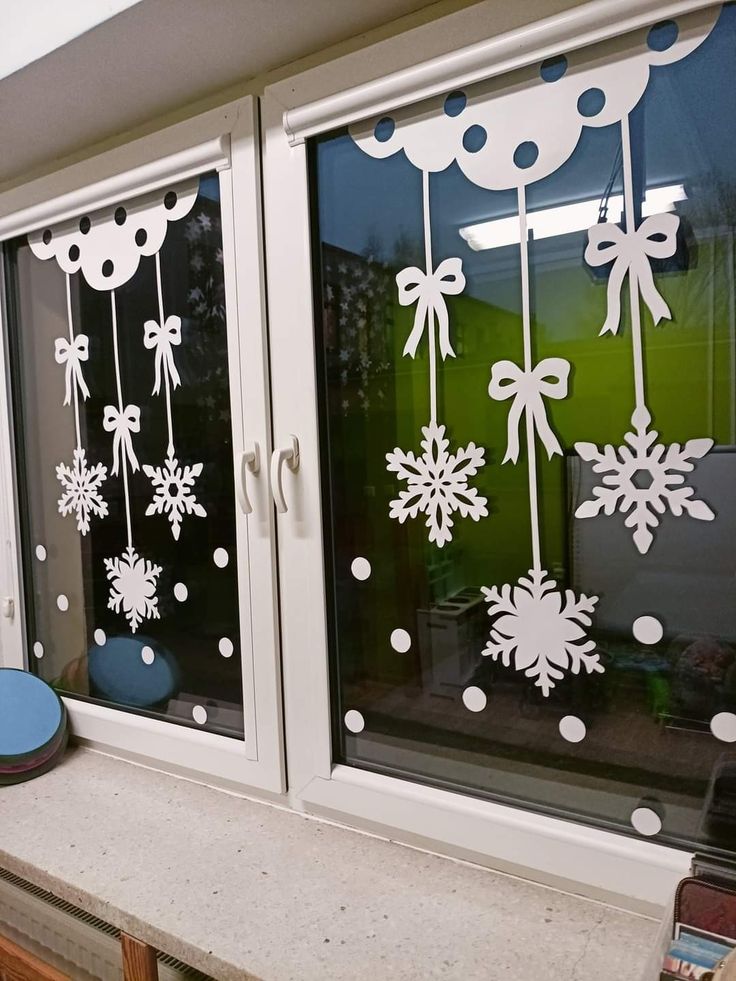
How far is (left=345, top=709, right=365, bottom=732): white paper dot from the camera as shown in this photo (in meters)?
1.22

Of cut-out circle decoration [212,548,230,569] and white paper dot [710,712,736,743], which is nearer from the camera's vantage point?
white paper dot [710,712,736,743]

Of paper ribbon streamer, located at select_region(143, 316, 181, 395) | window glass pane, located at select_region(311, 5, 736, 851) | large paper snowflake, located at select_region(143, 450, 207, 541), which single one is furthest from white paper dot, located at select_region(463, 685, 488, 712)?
paper ribbon streamer, located at select_region(143, 316, 181, 395)

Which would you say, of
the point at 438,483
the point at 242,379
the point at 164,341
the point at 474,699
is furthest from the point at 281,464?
the point at 474,699

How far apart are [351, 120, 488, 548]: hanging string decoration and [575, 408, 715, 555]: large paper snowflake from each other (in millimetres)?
178

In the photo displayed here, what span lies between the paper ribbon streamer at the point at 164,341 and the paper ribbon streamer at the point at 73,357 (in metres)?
0.19

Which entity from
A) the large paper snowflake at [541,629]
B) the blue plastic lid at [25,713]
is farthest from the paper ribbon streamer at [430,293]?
the blue plastic lid at [25,713]

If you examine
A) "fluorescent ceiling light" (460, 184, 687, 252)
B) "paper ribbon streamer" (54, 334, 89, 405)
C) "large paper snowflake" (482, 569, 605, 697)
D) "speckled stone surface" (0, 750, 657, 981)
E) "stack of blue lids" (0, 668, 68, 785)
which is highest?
"fluorescent ceiling light" (460, 184, 687, 252)

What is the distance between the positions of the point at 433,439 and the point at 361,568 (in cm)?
26

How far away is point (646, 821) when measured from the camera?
968mm

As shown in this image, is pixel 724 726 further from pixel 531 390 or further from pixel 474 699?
pixel 531 390

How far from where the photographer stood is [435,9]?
1.06 meters

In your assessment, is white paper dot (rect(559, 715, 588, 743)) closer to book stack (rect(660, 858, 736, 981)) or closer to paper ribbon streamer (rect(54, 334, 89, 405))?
book stack (rect(660, 858, 736, 981))

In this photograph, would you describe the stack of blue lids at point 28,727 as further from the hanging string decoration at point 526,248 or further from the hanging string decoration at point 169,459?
the hanging string decoration at point 526,248

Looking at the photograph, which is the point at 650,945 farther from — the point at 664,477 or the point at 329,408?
the point at 329,408
